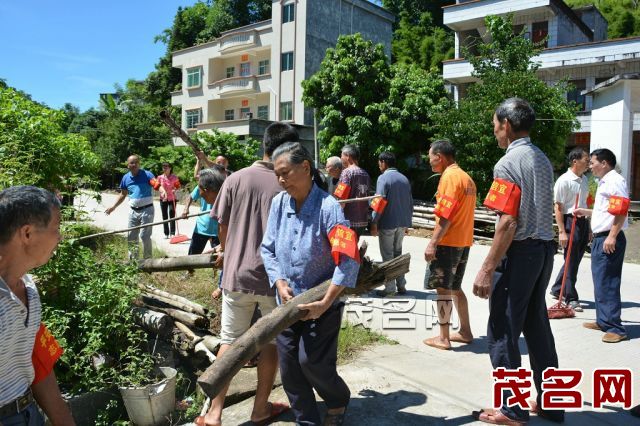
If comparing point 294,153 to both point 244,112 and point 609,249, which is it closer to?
point 609,249

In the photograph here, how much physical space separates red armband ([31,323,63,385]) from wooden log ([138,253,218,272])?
2712 millimetres

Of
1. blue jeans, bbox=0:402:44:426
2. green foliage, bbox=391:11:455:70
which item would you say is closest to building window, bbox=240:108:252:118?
green foliage, bbox=391:11:455:70

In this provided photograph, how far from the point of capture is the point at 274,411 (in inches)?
145

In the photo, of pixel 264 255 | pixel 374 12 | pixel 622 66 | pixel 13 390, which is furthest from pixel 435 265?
pixel 374 12

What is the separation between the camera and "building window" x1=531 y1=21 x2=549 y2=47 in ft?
78.0

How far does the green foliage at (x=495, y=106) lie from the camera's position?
14.7 meters

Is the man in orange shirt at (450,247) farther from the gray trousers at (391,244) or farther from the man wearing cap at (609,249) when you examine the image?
the gray trousers at (391,244)

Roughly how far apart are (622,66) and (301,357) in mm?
22734

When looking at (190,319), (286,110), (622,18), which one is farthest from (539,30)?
(190,319)

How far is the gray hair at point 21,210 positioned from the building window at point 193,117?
1413 inches

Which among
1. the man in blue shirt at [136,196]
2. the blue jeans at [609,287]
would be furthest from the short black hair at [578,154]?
the man in blue shirt at [136,196]

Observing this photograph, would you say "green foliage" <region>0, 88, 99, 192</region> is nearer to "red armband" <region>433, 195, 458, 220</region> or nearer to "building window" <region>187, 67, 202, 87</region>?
"red armband" <region>433, 195, 458, 220</region>

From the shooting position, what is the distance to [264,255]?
339cm

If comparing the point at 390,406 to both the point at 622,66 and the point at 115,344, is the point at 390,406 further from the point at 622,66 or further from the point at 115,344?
the point at 622,66
